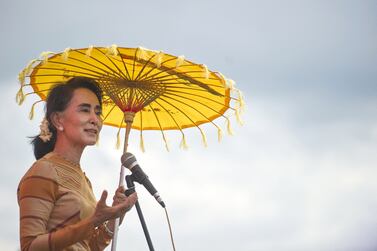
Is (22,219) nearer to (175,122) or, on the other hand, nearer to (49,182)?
(49,182)

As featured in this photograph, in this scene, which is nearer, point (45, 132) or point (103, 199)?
point (103, 199)

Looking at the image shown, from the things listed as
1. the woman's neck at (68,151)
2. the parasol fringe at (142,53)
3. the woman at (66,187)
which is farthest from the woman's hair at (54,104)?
the parasol fringe at (142,53)

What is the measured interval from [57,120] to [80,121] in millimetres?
211

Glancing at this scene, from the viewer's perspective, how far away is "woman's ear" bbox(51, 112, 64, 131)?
410 cm

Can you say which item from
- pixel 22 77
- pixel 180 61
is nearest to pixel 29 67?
pixel 22 77

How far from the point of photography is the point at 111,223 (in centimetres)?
435

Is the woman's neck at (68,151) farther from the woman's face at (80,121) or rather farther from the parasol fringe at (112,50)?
the parasol fringe at (112,50)

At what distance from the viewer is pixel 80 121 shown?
13.3 ft

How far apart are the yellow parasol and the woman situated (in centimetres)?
38

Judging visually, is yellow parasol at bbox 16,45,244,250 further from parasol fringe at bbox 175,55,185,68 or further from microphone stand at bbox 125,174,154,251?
microphone stand at bbox 125,174,154,251

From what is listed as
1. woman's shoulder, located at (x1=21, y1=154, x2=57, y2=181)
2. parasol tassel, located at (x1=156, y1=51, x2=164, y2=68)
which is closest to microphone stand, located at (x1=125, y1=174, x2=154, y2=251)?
woman's shoulder, located at (x1=21, y1=154, x2=57, y2=181)

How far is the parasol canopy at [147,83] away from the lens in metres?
4.44

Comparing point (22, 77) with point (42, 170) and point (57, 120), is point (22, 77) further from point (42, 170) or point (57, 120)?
point (42, 170)

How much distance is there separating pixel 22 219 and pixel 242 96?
2275 millimetres
